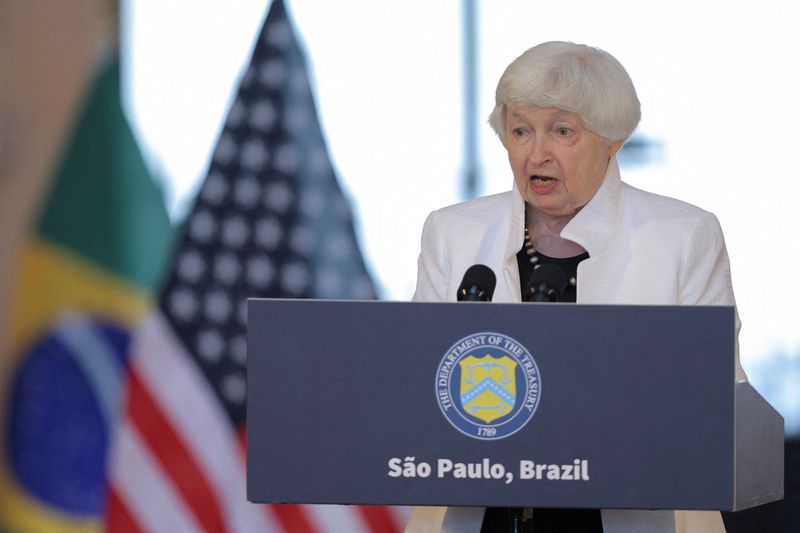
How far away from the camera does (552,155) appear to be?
2482 mm

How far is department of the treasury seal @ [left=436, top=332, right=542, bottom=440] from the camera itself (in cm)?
189

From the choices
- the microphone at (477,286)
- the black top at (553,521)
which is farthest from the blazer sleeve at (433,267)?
the microphone at (477,286)

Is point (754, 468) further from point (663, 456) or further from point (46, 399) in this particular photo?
point (46, 399)

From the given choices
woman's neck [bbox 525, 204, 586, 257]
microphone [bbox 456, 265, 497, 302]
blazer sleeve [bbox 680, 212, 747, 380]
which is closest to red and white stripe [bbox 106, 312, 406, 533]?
woman's neck [bbox 525, 204, 586, 257]

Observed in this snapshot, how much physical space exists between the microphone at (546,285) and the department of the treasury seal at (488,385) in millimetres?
183

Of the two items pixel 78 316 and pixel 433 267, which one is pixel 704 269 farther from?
pixel 78 316

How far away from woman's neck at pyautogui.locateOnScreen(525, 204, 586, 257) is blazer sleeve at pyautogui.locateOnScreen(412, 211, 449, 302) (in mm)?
197

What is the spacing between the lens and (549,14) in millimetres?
4852

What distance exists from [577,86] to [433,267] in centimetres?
50

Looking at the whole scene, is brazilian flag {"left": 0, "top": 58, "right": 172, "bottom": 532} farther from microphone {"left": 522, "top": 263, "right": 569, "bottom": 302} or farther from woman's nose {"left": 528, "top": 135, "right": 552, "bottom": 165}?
microphone {"left": 522, "top": 263, "right": 569, "bottom": 302}

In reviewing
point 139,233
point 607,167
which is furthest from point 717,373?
point 139,233

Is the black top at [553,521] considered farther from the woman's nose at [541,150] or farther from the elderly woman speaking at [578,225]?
the woman's nose at [541,150]

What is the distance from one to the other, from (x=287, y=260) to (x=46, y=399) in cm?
116

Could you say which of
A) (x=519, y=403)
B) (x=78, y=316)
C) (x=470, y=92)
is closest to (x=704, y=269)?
(x=519, y=403)
